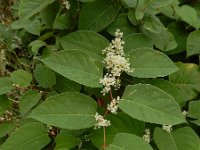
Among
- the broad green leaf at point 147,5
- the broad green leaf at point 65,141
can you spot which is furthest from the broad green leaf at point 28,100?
the broad green leaf at point 147,5

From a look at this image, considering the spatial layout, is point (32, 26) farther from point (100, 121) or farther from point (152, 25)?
point (100, 121)

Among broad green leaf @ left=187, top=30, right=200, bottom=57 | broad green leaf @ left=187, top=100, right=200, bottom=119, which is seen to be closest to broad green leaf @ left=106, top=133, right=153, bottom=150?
broad green leaf @ left=187, top=100, right=200, bottom=119

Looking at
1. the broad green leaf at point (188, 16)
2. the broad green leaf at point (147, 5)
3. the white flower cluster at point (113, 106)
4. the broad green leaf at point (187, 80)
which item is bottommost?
the broad green leaf at point (187, 80)

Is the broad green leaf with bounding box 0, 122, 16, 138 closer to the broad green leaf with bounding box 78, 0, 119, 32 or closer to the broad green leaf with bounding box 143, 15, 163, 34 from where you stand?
the broad green leaf with bounding box 78, 0, 119, 32

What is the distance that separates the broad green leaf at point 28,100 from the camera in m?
1.11

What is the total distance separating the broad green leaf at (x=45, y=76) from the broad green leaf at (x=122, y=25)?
0.25 m

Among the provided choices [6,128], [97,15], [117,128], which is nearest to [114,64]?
[117,128]

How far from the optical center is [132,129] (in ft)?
3.53

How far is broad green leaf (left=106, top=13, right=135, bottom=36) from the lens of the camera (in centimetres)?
127

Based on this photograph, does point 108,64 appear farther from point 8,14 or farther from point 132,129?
point 8,14

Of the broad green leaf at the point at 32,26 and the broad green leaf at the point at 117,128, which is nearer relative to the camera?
the broad green leaf at the point at 117,128

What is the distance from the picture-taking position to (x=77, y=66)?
3.38 feet

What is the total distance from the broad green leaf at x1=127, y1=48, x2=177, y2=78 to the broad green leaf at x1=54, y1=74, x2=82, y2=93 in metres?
0.16

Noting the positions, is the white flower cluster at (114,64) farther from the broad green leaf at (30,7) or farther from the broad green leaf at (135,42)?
the broad green leaf at (30,7)
